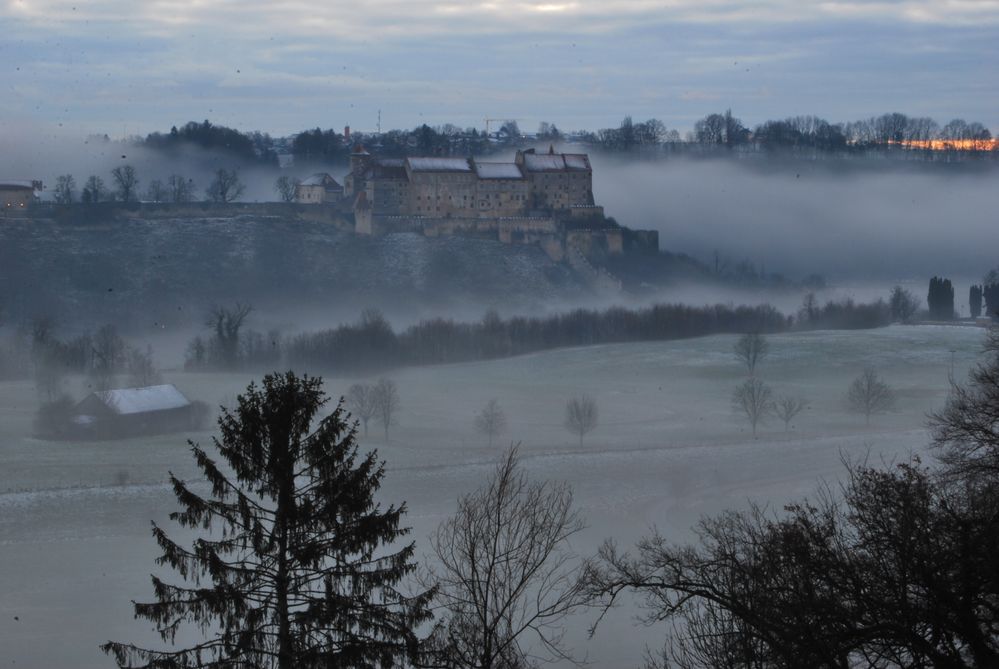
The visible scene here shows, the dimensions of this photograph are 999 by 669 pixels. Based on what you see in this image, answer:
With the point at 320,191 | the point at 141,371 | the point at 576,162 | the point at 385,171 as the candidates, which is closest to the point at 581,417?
the point at 141,371

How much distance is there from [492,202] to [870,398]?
55048 millimetres

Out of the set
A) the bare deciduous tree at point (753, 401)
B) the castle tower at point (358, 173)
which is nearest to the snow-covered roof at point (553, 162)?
the castle tower at point (358, 173)

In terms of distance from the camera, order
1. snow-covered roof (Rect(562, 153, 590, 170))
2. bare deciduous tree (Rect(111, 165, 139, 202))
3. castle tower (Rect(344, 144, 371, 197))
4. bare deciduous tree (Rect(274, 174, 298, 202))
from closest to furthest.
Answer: castle tower (Rect(344, 144, 371, 197))
snow-covered roof (Rect(562, 153, 590, 170))
bare deciduous tree (Rect(111, 165, 139, 202))
bare deciduous tree (Rect(274, 174, 298, 202))

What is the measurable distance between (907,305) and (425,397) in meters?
41.6

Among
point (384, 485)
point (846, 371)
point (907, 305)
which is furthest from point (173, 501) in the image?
point (907, 305)

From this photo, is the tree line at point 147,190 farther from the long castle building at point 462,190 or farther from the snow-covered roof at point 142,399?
the snow-covered roof at point 142,399

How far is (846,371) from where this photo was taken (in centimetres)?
5428

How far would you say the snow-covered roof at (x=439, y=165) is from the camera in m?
96.1

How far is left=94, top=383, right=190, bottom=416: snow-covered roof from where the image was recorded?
134ft

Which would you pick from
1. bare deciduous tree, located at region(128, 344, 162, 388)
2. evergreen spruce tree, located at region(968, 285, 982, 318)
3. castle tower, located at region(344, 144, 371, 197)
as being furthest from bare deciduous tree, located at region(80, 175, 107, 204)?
evergreen spruce tree, located at region(968, 285, 982, 318)

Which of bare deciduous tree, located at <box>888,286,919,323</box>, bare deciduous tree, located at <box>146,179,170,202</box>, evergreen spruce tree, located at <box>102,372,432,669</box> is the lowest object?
bare deciduous tree, located at <box>888,286,919,323</box>

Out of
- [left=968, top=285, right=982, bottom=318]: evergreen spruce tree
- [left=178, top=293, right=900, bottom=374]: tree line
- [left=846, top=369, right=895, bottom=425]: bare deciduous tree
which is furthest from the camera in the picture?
[left=968, top=285, right=982, bottom=318]: evergreen spruce tree

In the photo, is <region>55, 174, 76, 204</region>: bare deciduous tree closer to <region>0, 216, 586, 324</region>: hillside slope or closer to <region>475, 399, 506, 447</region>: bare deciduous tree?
<region>0, 216, 586, 324</region>: hillside slope

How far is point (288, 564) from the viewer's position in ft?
33.5
